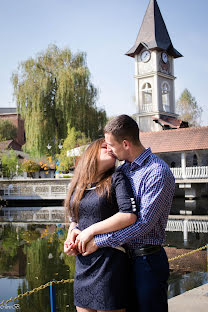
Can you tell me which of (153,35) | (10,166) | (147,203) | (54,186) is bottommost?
(54,186)

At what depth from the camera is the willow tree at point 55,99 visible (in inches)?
1124

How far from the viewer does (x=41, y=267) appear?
28.9ft

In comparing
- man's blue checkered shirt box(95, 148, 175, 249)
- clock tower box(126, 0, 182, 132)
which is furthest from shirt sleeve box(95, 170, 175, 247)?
clock tower box(126, 0, 182, 132)

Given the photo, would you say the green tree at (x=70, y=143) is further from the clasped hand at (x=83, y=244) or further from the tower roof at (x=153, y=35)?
the clasped hand at (x=83, y=244)

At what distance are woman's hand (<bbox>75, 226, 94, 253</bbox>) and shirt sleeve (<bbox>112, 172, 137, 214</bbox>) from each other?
0.70ft

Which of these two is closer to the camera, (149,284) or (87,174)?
(149,284)

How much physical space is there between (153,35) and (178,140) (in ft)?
38.8

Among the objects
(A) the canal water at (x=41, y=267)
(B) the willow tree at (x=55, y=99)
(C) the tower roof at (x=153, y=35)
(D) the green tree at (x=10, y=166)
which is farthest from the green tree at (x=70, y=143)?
(A) the canal water at (x=41, y=267)

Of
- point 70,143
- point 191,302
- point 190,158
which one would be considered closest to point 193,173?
point 190,158

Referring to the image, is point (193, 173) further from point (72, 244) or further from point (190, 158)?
point (72, 244)

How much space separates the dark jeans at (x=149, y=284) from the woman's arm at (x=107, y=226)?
0.73ft

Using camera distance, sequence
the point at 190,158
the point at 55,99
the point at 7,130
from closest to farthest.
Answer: the point at 190,158 → the point at 55,99 → the point at 7,130

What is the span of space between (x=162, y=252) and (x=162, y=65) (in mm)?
31277

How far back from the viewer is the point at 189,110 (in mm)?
48031
